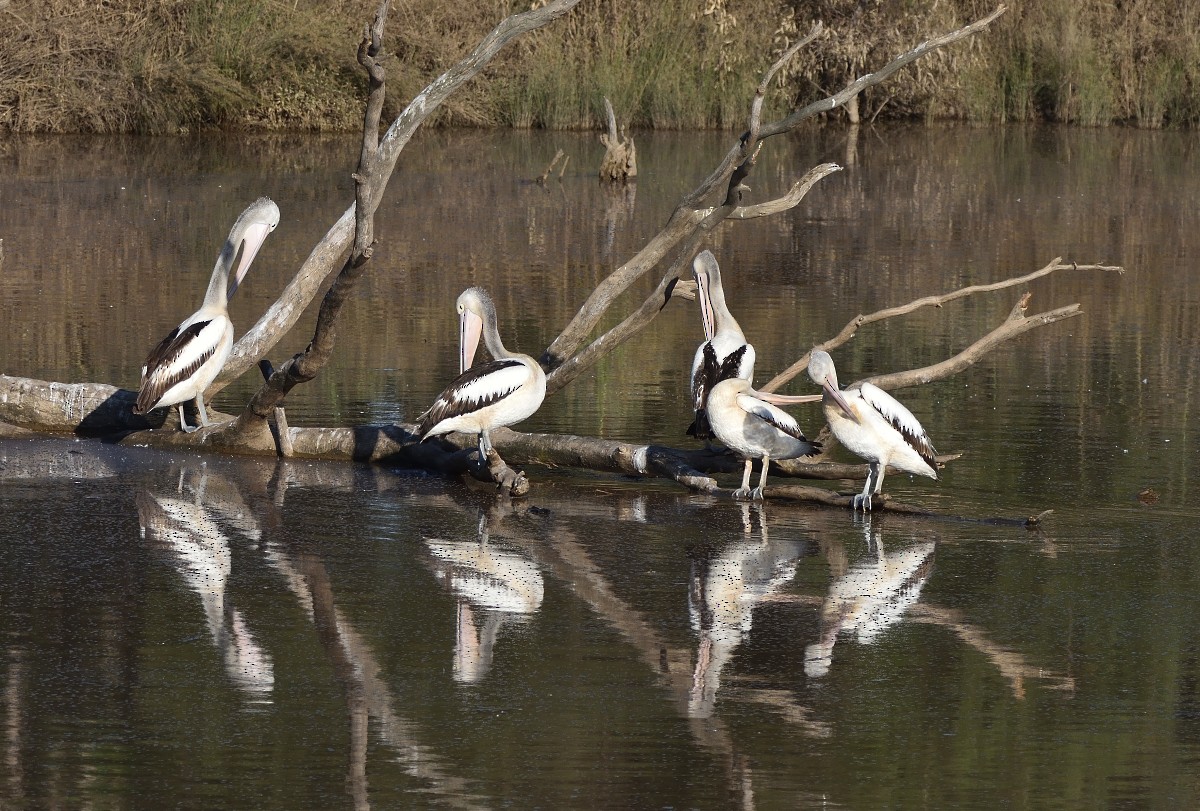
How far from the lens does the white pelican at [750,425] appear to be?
7.46 m

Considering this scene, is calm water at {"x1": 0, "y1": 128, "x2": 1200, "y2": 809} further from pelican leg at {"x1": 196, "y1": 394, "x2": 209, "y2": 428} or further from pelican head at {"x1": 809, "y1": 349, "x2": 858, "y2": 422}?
pelican head at {"x1": 809, "y1": 349, "x2": 858, "y2": 422}

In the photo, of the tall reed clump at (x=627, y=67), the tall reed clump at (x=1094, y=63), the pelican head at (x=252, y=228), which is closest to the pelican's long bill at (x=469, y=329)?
the pelican head at (x=252, y=228)

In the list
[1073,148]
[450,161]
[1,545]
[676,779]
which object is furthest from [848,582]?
[1073,148]

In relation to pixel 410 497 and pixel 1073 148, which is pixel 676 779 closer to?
pixel 410 497

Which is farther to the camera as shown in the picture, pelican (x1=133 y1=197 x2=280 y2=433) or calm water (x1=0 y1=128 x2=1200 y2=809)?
pelican (x1=133 y1=197 x2=280 y2=433)

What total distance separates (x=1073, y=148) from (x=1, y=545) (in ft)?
70.2

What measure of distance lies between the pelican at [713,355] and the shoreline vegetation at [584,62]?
18178 mm

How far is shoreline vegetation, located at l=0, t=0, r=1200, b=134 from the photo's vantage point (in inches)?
1024

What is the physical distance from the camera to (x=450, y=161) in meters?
23.7

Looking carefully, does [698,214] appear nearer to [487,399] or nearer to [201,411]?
[487,399]

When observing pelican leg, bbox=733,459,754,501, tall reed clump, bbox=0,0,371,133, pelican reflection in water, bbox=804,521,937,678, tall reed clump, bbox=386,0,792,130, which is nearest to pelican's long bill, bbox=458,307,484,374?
pelican leg, bbox=733,459,754,501

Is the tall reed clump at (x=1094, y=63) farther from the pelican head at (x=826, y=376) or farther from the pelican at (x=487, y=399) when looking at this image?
the pelican at (x=487, y=399)

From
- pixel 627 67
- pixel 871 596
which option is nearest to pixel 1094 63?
pixel 627 67

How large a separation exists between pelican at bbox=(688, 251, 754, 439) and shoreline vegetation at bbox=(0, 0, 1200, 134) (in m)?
18.2
